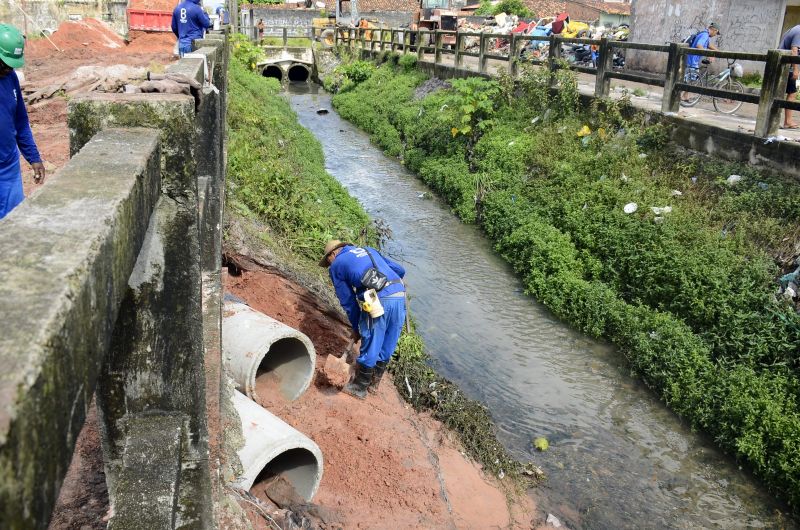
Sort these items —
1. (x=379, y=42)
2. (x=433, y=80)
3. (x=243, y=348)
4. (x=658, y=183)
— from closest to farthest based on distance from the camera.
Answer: (x=243, y=348)
(x=658, y=183)
(x=433, y=80)
(x=379, y=42)

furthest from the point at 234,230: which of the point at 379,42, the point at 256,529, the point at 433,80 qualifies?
the point at 379,42

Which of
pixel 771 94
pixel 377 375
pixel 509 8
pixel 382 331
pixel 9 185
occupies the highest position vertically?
pixel 509 8

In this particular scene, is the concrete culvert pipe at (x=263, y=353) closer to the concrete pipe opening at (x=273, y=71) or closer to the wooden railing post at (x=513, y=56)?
the wooden railing post at (x=513, y=56)

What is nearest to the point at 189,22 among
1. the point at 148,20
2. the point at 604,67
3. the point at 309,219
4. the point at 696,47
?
the point at 309,219

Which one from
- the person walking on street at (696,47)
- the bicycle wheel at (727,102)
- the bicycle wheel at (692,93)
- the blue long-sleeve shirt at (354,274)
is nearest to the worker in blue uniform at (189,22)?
the blue long-sleeve shirt at (354,274)

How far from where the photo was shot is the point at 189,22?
1161 centimetres

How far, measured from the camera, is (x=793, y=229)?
7898 mm

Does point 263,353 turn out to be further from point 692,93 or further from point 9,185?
point 692,93

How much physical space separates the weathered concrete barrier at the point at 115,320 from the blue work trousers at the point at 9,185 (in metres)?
2.97

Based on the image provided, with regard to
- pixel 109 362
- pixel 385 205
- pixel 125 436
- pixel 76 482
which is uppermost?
pixel 109 362

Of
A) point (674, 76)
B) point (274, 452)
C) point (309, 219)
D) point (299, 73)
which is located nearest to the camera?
point (274, 452)

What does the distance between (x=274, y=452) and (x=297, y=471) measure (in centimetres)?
62

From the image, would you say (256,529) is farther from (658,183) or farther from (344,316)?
(658,183)

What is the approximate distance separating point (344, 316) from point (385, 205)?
21.9 feet
